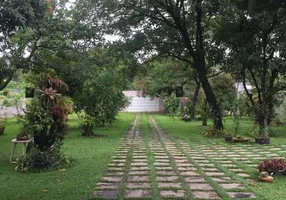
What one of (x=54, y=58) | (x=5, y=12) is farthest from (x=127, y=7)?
(x=5, y=12)

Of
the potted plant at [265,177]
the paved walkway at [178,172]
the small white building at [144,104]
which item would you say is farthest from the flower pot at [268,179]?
the small white building at [144,104]

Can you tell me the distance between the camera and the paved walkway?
172 inches

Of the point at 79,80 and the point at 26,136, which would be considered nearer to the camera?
the point at 26,136

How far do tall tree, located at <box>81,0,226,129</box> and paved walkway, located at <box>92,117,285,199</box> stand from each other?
14.6ft

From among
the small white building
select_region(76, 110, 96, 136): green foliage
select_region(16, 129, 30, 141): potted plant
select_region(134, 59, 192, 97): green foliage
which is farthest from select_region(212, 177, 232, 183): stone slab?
the small white building

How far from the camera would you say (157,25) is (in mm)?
12797

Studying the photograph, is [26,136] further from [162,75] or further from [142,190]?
[162,75]

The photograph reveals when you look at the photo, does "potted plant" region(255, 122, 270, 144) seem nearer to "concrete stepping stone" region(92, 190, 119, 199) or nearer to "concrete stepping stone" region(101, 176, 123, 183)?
"concrete stepping stone" region(101, 176, 123, 183)

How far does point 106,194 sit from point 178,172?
1.67 meters

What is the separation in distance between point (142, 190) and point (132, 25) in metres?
9.04

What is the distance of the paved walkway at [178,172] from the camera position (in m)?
4.38

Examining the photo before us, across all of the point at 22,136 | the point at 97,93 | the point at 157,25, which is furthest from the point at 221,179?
the point at 157,25

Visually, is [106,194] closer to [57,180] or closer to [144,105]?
[57,180]

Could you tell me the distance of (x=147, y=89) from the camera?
25969mm
